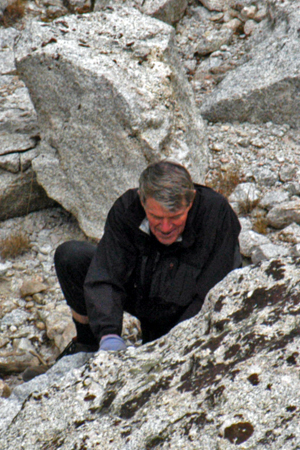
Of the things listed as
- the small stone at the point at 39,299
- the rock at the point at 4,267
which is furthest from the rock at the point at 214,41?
the small stone at the point at 39,299

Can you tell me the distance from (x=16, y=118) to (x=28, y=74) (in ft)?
3.49

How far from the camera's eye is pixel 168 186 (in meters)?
2.72


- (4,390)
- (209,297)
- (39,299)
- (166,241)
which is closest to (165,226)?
(166,241)

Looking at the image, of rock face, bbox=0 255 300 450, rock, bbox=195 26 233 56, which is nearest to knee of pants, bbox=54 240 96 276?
rock face, bbox=0 255 300 450

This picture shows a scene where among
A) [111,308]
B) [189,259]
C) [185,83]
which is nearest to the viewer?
[111,308]

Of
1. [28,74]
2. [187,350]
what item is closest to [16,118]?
[28,74]

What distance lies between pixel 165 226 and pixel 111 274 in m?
0.47

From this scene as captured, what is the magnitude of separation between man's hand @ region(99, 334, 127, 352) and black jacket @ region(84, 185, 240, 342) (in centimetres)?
27

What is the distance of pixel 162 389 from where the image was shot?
1.73 meters

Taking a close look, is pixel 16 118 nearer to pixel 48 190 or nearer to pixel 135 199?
pixel 48 190

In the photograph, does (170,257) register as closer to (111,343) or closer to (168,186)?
(168,186)

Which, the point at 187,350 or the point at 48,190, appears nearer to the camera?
the point at 187,350

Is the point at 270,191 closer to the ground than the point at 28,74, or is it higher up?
closer to the ground

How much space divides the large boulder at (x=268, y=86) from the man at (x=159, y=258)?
301 centimetres
